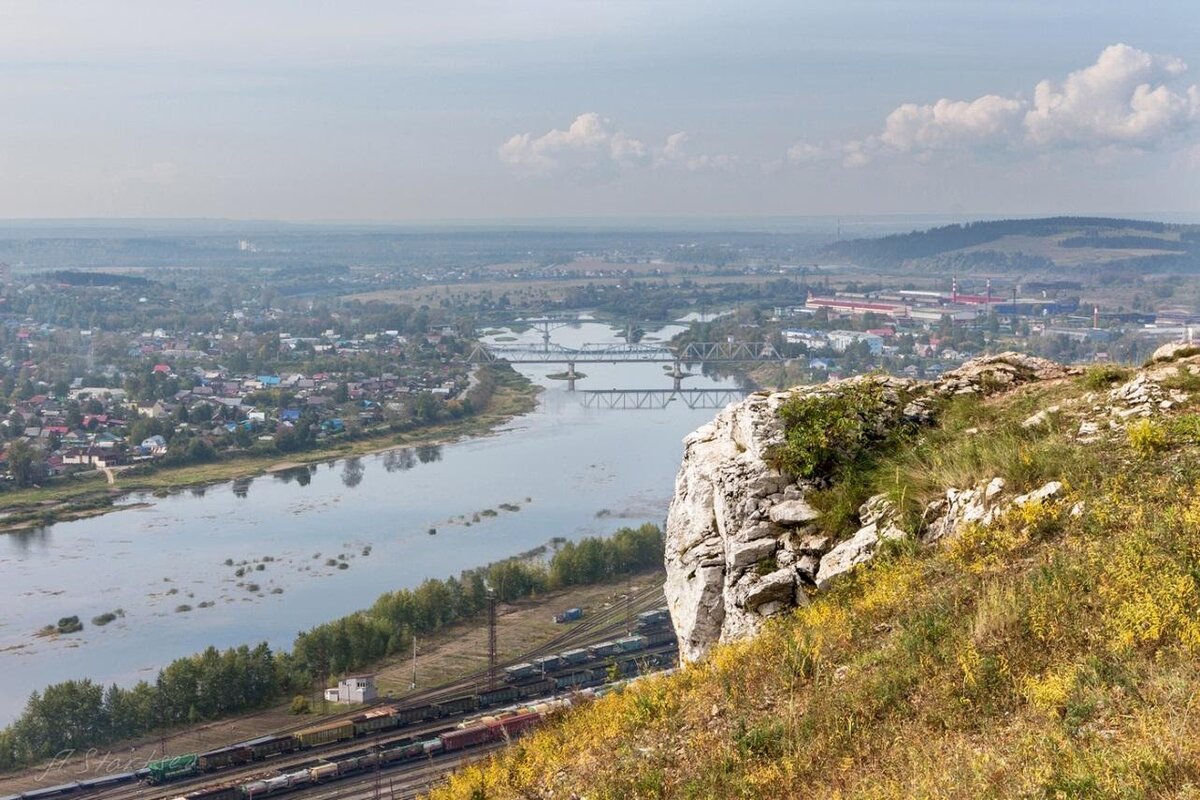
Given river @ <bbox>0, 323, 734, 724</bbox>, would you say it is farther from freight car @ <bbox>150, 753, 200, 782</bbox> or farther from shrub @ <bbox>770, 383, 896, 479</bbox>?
shrub @ <bbox>770, 383, 896, 479</bbox>

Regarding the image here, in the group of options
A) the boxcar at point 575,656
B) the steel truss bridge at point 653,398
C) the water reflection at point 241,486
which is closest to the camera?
the boxcar at point 575,656

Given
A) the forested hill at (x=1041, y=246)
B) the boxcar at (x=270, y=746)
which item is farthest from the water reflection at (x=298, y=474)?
the forested hill at (x=1041, y=246)

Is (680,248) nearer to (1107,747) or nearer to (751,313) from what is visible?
(751,313)

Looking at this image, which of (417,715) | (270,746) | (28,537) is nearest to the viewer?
(270,746)

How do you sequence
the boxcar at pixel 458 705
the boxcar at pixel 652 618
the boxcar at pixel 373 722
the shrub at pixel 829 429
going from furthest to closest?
1. the boxcar at pixel 652 618
2. the boxcar at pixel 458 705
3. the boxcar at pixel 373 722
4. the shrub at pixel 829 429

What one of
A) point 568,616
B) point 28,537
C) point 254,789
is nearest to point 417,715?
point 254,789

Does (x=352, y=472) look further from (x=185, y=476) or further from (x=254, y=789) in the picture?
(x=254, y=789)

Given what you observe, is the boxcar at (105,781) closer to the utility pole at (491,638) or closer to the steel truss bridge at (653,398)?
the utility pole at (491,638)
